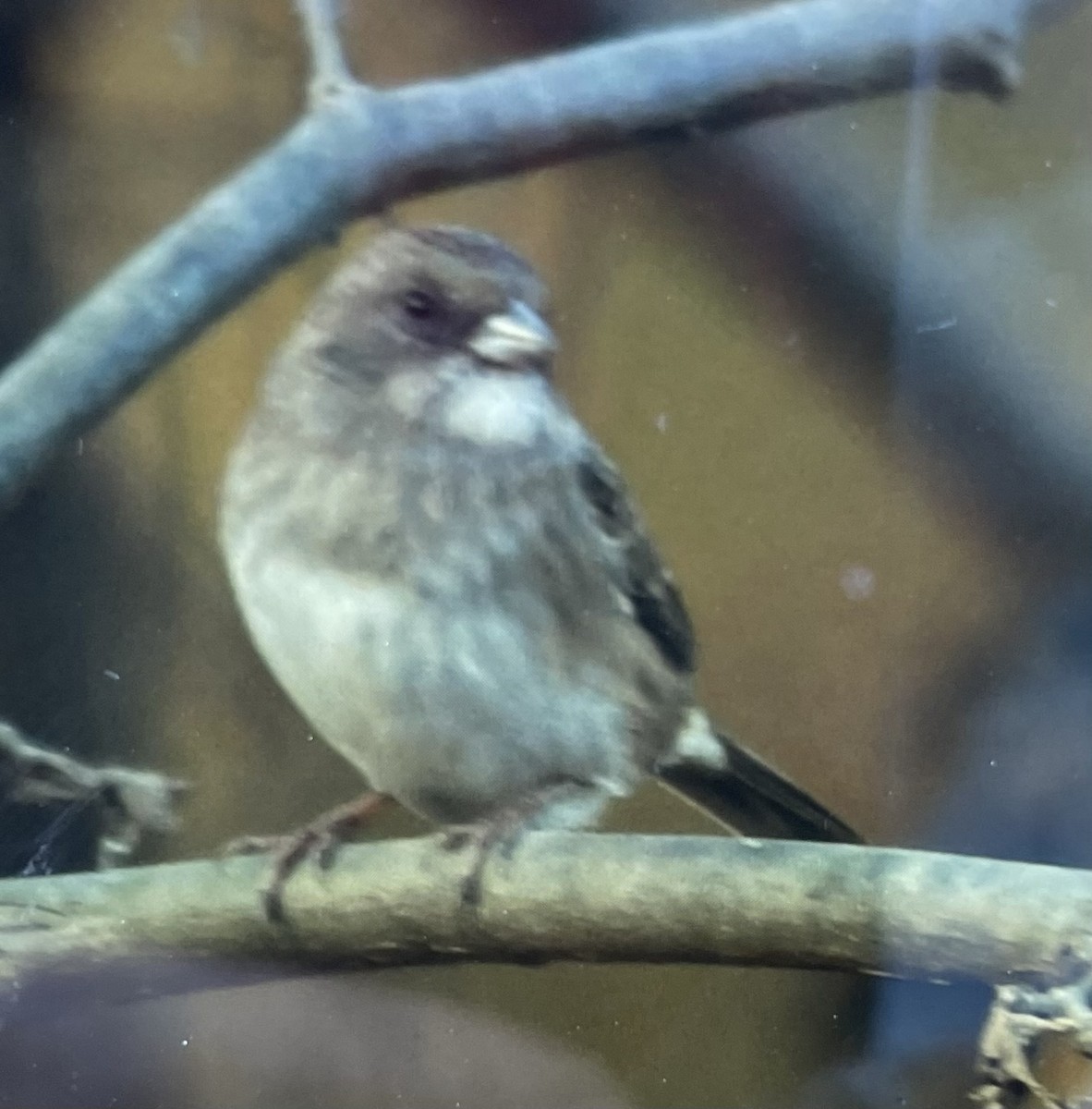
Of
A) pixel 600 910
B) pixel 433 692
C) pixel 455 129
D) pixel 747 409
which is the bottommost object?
pixel 600 910

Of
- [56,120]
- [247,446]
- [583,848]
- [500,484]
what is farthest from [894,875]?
[56,120]

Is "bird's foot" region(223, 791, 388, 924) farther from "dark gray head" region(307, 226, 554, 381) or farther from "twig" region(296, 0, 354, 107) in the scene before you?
"twig" region(296, 0, 354, 107)

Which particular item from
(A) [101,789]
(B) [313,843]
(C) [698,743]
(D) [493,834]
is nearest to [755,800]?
(C) [698,743]

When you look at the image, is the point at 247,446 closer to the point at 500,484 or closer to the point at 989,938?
the point at 500,484

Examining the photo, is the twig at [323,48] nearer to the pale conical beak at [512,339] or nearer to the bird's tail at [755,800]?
the pale conical beak at [512,339]

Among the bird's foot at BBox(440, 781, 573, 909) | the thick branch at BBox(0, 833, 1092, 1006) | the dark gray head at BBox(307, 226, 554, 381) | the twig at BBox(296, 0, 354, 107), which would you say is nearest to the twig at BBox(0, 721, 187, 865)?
the thick branch at BBox(0, 833, 1092, 1006)

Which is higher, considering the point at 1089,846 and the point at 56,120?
the point at 56,120

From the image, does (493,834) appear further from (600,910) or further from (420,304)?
(420,304)
